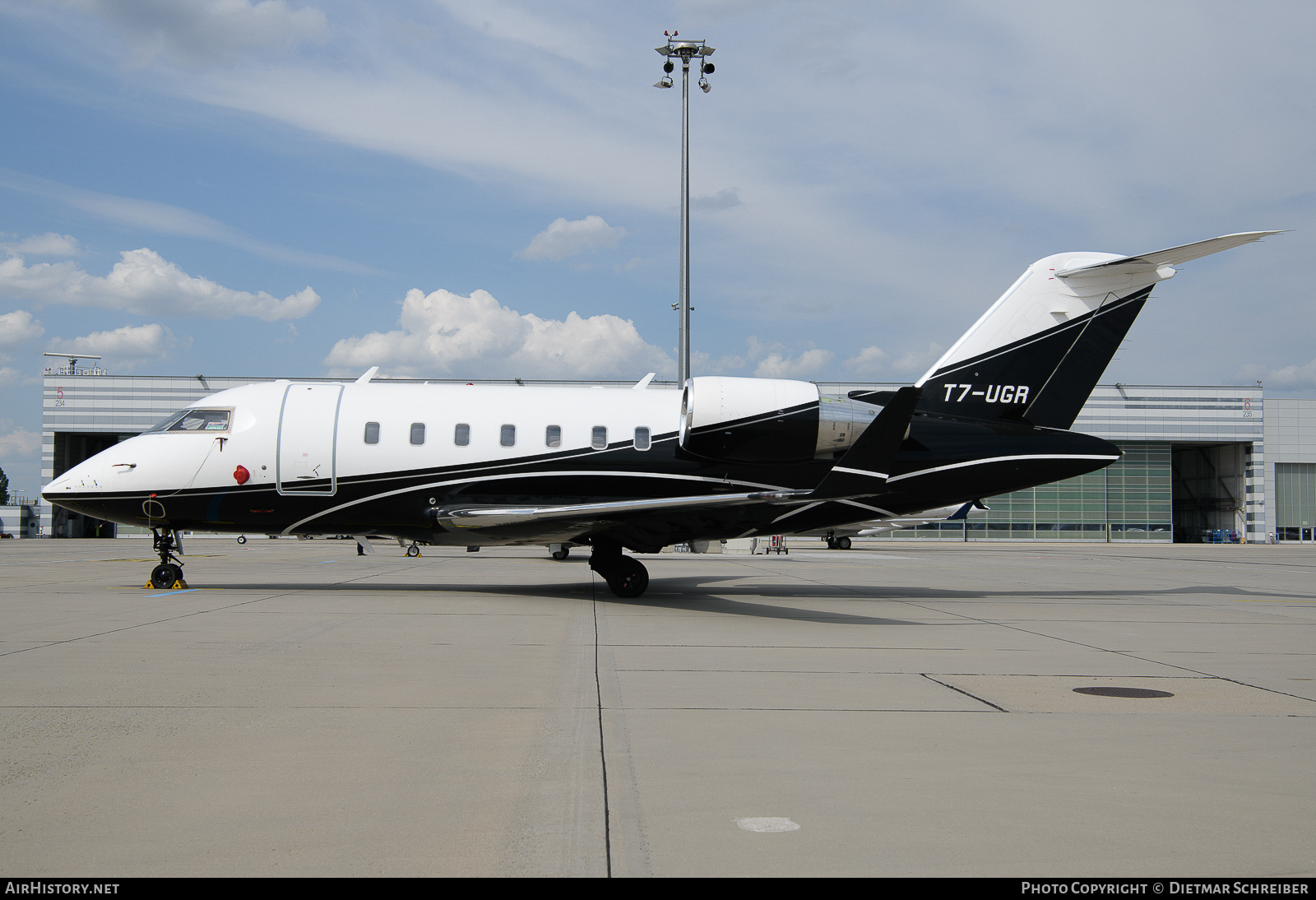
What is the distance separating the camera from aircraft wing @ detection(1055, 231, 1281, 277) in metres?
13.5

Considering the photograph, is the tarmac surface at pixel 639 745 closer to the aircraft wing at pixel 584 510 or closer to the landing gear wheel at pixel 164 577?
the aircraft wing at pixel 584 510

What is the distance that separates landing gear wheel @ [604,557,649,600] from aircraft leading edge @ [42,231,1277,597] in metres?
0.02

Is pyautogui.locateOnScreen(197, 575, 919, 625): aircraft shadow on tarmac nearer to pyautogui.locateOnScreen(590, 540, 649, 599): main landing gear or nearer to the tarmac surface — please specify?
pyautogui.locateOnScreen(590, 540, 649, 599): main landing gear

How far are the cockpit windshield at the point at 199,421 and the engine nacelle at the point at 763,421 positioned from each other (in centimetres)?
800

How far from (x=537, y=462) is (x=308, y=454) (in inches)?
154

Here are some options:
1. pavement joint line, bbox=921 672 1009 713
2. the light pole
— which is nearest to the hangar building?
the light pole

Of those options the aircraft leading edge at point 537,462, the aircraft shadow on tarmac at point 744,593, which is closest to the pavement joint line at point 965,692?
the aircraft shadow on tarmac at point 744,593

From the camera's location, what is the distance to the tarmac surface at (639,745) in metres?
3.98

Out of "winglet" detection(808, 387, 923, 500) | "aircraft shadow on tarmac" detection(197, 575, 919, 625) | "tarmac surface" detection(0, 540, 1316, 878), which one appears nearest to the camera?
"tarmac surface" detection(0, 540, 1316, 878)

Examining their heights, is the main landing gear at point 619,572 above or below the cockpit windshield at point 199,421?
below

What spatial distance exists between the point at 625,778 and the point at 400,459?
1115 cm

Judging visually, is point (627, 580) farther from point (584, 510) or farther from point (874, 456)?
point (874, 456)

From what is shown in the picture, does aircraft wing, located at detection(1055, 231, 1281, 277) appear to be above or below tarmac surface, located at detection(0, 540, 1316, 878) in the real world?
above

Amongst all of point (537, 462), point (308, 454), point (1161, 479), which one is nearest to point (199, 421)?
point (308, 454)
